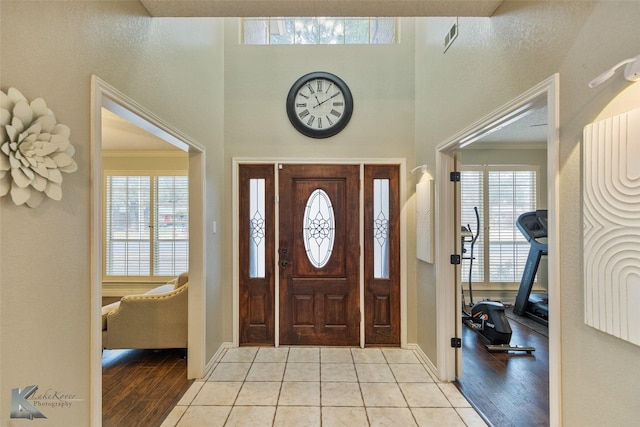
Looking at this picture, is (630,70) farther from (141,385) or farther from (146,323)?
(146,323)

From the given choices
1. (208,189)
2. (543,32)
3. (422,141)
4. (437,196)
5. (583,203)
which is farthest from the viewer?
(422,141)

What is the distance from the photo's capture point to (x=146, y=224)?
5.48 meters

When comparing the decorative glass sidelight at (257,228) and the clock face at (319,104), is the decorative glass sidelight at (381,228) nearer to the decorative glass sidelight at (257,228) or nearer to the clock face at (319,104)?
the clock face at (319,104)

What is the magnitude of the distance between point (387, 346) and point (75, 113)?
137 inches

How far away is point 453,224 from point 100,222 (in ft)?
8.79

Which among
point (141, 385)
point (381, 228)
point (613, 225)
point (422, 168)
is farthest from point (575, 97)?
point (141, 385)

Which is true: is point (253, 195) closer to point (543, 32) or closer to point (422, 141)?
point (422, 141)

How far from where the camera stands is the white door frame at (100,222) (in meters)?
1.47

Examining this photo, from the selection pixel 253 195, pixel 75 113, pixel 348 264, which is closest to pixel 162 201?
pixel 253 195

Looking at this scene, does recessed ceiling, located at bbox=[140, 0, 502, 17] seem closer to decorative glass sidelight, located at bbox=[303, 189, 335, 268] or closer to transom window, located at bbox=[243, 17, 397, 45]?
transom window, located at bbox=[243, 17, 397, 45]

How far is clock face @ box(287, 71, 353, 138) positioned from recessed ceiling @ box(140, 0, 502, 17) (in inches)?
61.0

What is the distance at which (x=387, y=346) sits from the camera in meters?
3.47

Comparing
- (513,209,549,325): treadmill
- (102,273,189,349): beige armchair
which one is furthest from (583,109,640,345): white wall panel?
(513,209,549,325): treadmill

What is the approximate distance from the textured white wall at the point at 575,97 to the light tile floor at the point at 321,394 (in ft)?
4.03
